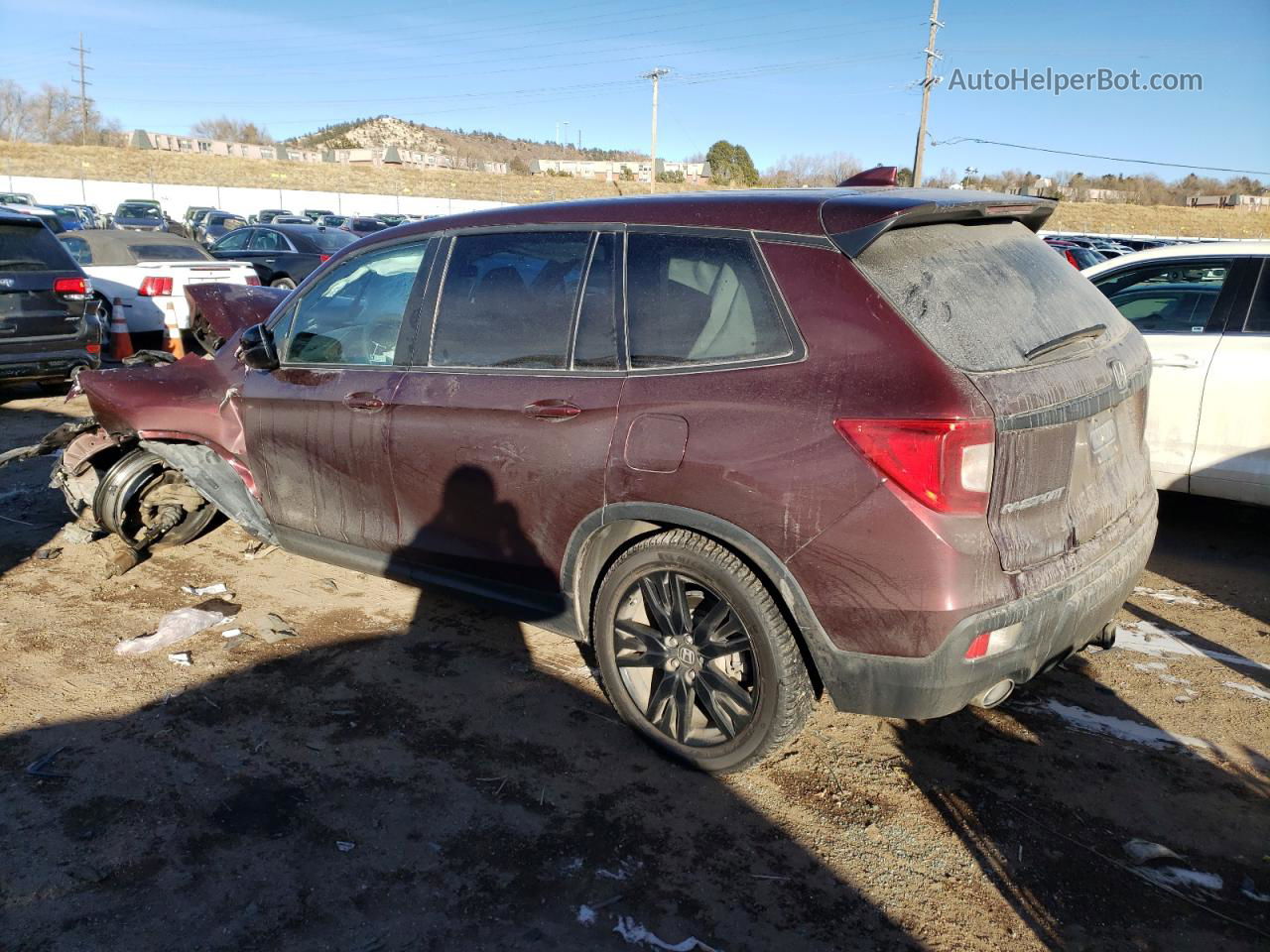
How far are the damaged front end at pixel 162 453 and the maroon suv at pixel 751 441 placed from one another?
0.68 metres

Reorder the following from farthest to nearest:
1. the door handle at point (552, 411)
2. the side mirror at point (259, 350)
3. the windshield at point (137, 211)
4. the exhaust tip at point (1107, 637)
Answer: the windshield at point (137, 211) → the side mirror at point (259, 350) → the exhaust tip at point (1107, 637) → the door handle at point (552, 411)

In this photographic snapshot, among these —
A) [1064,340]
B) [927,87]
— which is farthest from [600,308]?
[927,87]

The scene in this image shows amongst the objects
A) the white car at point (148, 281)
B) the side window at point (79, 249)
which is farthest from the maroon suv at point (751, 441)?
the side window at point (79, 249)

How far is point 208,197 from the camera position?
46.0m

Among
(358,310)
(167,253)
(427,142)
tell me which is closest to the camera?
(358,310)

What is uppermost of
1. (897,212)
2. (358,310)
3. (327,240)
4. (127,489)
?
(897,212)

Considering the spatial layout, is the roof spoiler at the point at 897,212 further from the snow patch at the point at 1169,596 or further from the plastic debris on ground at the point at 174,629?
the plastic debris on ground at the point at 174,629

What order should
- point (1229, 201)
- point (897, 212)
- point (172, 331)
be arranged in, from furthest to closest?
point (1229, 201)
point (172, 331)
point (897, 212)

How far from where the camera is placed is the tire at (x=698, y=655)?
289cm

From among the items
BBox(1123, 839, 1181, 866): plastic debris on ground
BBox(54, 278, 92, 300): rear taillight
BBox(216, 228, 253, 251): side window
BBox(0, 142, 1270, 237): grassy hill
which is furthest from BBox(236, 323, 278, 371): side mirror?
BBox(0, 142, 1270, 237): grassy hill

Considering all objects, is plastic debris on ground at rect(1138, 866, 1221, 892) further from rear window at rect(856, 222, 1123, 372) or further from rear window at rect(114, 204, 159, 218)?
rear window at rect(114, 204, 159, 218)

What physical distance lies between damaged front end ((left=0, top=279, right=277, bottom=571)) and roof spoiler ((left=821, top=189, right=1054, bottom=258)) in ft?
9.96

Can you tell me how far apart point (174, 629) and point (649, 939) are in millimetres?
2899

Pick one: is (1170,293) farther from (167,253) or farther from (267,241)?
(267,241)
